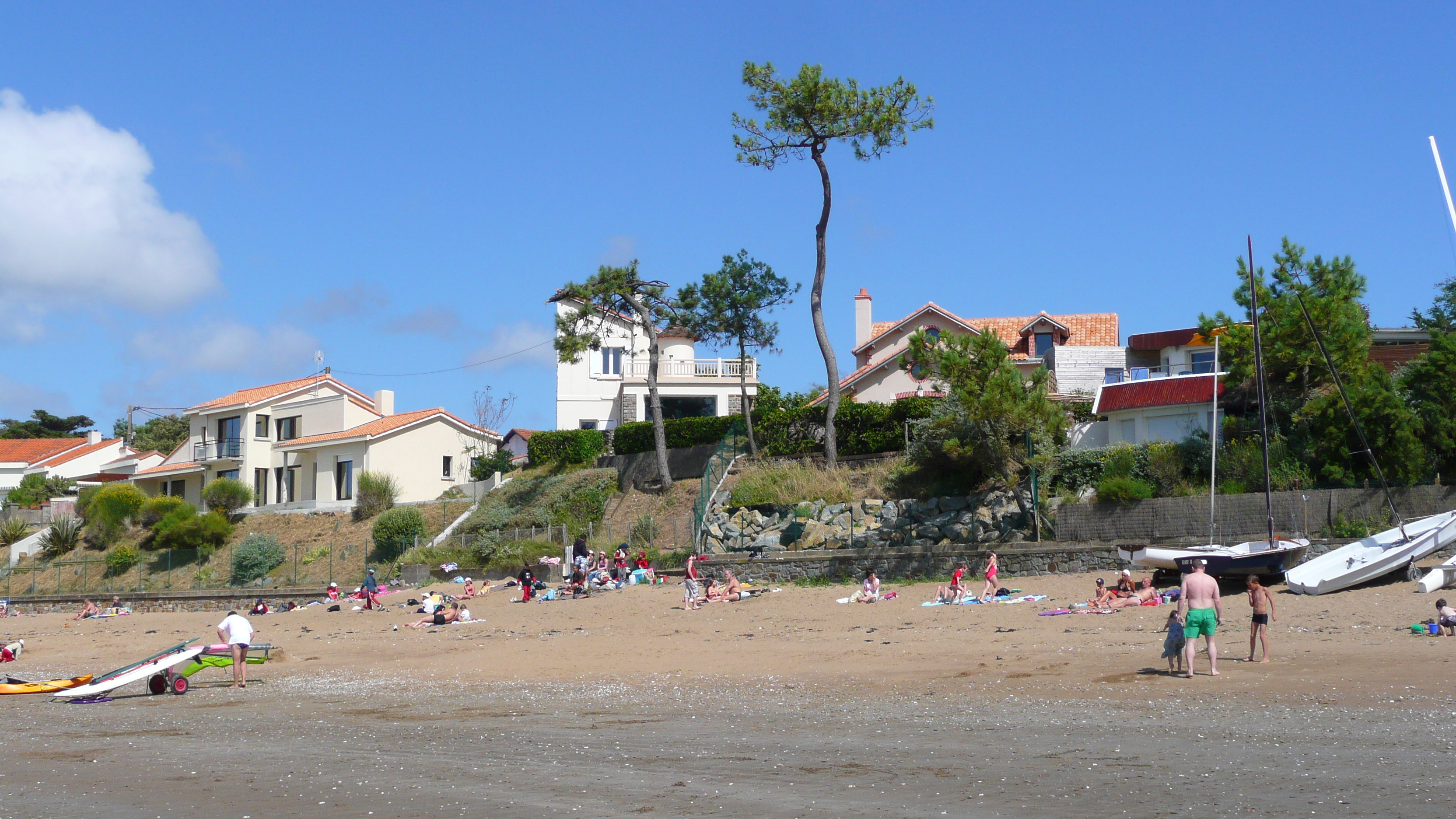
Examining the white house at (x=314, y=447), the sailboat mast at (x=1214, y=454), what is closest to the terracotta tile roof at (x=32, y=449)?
the white house at (x=314, y=447)

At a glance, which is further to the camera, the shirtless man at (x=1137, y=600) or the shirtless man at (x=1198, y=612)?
the shirtless man at (x=1137, y=600)

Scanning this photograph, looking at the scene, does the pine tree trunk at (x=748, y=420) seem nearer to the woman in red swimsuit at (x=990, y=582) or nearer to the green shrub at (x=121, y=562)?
the woman in red swimsuit at (x=990, y=582)

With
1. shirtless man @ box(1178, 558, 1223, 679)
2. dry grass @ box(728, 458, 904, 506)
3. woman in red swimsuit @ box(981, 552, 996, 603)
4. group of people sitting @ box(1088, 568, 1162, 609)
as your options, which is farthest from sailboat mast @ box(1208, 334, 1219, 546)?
shirtless man @ box(1178, 558, 1223, 679)

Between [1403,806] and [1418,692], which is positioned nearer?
[1403,806]

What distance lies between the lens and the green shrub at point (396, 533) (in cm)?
3984

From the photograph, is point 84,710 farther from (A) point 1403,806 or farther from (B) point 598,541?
(B) point 598,541

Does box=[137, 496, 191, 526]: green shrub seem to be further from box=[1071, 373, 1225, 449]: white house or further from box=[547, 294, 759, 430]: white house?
box=[1071, 373, 1225, 449]: white house

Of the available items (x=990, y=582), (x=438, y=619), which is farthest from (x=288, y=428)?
(x=990, y=582)

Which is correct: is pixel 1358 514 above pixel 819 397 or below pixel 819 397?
below

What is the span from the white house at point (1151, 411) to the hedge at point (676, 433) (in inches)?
451

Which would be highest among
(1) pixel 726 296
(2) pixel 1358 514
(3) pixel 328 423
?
(1) pixel 726 296

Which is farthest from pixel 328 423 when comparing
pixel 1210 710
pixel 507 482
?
pixel 1210 710

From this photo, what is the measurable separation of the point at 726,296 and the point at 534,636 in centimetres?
2092

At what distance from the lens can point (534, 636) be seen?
2211 cm
